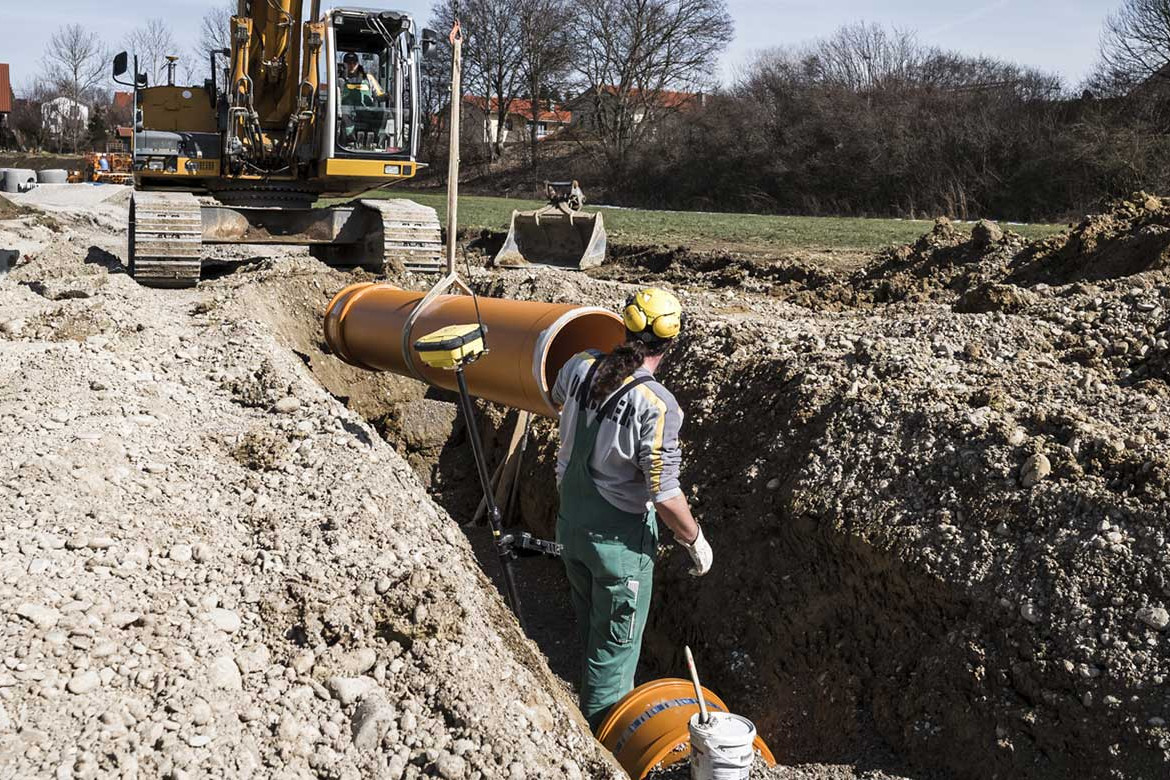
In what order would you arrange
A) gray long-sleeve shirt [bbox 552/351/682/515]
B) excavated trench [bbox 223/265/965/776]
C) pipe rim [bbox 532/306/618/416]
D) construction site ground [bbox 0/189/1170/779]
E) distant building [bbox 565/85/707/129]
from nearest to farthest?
construction site ground [bbox 0/189/1170/779] < gray long-sleeve shirt [bbox 552/351/682/515] < excavated trench [bbox 223/265/965/776] < pipe rim [bbox 532/306/618/416] < distant building [bbox 565/85/707/129]

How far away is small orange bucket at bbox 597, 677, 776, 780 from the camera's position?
413cm

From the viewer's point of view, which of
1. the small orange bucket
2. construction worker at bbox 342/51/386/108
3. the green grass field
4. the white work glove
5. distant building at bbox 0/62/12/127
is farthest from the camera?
distant building at bbox 0/62/12/127

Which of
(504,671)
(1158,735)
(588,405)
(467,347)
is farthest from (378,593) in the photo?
(1158,735)

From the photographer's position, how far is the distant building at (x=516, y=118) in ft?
159

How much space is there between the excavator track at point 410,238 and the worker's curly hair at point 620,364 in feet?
24.5

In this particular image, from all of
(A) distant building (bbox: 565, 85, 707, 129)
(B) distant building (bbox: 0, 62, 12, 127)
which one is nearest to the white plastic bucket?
(A) distant building (bbox: 565, 85, 707, 129)

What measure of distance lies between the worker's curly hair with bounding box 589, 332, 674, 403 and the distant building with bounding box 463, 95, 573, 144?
148 ft

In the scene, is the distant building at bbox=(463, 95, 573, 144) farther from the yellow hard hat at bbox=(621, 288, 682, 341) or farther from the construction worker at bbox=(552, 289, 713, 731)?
the yellow hard hat at bbox=(621, 288, 682, 341)

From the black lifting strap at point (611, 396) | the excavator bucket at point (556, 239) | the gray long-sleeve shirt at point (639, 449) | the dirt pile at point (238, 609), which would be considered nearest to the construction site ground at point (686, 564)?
the dirt pile at point (238, 609)

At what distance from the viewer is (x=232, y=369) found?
691 cm

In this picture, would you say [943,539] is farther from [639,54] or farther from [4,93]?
[4,93]

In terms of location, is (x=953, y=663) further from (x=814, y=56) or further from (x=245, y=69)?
(x=814, y=56)

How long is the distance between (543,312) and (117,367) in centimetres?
262

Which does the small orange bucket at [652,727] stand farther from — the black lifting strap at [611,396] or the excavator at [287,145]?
the excavator at [287,145]
